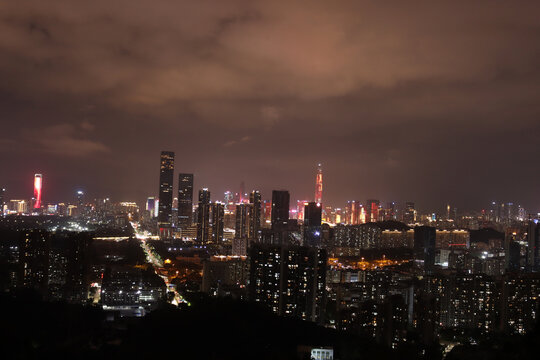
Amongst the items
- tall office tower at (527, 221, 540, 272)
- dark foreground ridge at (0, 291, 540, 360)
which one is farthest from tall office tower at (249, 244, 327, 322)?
tall office tower at (527, 221, 540, 272)

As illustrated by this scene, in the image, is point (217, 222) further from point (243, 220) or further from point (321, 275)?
point (321, 275)

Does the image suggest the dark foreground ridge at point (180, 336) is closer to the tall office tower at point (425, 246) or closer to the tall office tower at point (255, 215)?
the tall office tower at point (425, 246)

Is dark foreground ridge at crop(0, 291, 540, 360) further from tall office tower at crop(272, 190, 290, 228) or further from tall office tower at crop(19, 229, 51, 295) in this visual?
tall office tower at crop(272, 190, 290, 228)

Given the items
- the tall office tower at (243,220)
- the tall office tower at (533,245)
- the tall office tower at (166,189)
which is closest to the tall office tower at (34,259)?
the tall office tower at (243,220)

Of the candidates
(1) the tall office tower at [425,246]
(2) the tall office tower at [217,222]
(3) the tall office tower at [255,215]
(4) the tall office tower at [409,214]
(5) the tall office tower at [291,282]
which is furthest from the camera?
(4) the tall office tower at [409,214]

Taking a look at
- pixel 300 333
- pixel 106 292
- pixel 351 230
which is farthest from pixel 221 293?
pixel 351 230
